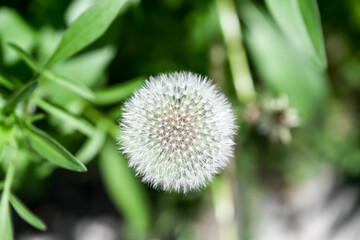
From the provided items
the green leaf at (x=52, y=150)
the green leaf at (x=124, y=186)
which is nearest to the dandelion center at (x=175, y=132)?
the green leaf at (x=52, y=150)

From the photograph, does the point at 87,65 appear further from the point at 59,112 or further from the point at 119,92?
the point at 59,112

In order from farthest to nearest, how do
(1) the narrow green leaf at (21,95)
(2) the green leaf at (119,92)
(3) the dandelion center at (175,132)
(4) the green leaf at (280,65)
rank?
1. (4) the green leaf at (280,65)
2. (2) the green leaf at (119,92)
3. (3) the dandelion center at (175,132)
4. (1) the narrow green leaf at (21,95)

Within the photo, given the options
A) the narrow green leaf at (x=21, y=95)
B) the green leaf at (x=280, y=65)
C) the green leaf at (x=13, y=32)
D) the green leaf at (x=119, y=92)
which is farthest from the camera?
the green leaf at (x=280, y=65)

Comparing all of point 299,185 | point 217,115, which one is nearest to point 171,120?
point 217,115

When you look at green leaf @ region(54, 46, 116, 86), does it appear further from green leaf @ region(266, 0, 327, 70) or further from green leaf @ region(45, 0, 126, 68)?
green leaf @ region(266, 0, 327, 70)

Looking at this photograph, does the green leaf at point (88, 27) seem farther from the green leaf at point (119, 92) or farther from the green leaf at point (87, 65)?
the green leaf at point (87, 65)

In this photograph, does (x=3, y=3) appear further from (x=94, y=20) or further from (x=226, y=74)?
(x=226, y=74)

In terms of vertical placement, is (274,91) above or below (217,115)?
above
